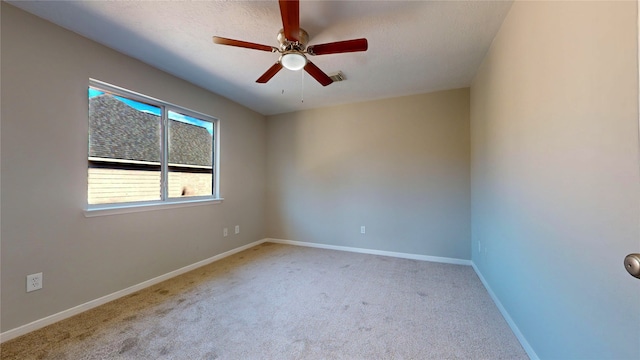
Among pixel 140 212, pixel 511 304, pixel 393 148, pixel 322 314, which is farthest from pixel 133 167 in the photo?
pixel 511 304

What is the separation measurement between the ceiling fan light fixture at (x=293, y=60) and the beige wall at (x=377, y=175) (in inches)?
82.8

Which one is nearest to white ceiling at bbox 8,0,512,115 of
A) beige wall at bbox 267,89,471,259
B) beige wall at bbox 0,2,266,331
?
beige wall at bbox 0,2,266,331

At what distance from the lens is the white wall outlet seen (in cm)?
179

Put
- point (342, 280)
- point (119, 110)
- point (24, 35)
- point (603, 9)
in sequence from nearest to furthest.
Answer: point (603, 9), point (24, 35), point (119, 110), point (342, 280)

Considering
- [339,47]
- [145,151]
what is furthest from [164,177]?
[339,47]

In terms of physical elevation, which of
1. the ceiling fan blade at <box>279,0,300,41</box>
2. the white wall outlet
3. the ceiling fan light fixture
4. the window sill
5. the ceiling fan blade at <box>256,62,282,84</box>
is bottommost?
the white wall outlet

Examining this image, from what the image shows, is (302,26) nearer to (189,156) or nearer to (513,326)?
(189,156)

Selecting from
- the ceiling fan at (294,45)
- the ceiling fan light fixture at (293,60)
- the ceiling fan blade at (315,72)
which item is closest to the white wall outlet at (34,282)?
the ceiling fan at (294,45)

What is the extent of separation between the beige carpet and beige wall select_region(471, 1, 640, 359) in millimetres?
435

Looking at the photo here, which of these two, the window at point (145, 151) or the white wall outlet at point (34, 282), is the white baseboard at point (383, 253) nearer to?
the window at point (145, 151)

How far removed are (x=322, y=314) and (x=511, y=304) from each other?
1.52 m

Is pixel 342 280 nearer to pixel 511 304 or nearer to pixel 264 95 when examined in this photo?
pixel 511 304

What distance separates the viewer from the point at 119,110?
94.7 inches

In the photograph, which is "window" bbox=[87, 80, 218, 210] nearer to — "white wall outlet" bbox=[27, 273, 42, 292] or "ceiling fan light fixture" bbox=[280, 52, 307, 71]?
"white wall outlet" bbox=[27, 273, 42, 292]
